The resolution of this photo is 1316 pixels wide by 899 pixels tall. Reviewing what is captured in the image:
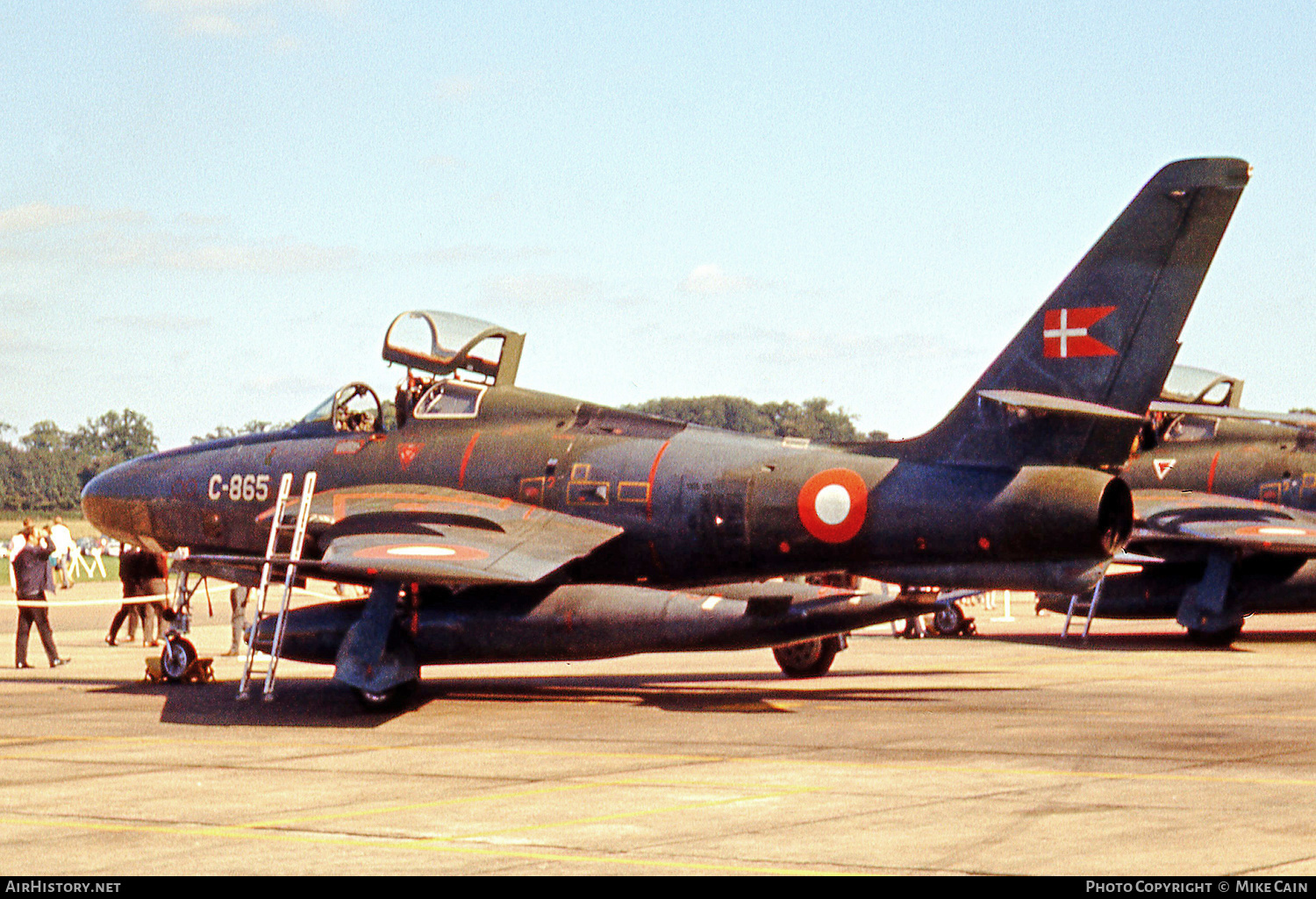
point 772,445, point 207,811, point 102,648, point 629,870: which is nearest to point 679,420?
point 772,445

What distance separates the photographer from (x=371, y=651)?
53.3 ft

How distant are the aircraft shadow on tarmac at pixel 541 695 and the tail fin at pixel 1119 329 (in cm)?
351

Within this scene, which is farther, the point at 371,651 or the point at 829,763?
the point at 371,651

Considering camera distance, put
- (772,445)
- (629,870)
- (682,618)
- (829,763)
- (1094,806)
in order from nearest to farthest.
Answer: (629,870) < (1094,806) < (829,763) < (682,618) < (772,445)

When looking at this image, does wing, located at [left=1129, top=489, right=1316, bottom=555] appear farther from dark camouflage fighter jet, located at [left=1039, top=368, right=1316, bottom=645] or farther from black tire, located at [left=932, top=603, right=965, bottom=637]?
black tire, located at [left=932, top=603, right=965, bottom=637]

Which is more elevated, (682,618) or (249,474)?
(249,474)

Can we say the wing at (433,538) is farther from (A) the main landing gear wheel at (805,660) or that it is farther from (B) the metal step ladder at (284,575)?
(A) the main landing gear wheel at (805,660)

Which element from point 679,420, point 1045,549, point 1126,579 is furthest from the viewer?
point 1126,579

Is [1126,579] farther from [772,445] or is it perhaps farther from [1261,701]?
[772,445]

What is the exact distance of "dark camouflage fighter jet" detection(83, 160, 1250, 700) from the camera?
50.6 feet

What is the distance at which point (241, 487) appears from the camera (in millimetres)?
19922

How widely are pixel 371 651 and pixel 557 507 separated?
3.04 m

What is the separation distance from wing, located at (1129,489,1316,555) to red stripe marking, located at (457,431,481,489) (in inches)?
438

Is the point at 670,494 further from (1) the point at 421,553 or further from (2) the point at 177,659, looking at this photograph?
(2) the point at 177,659
